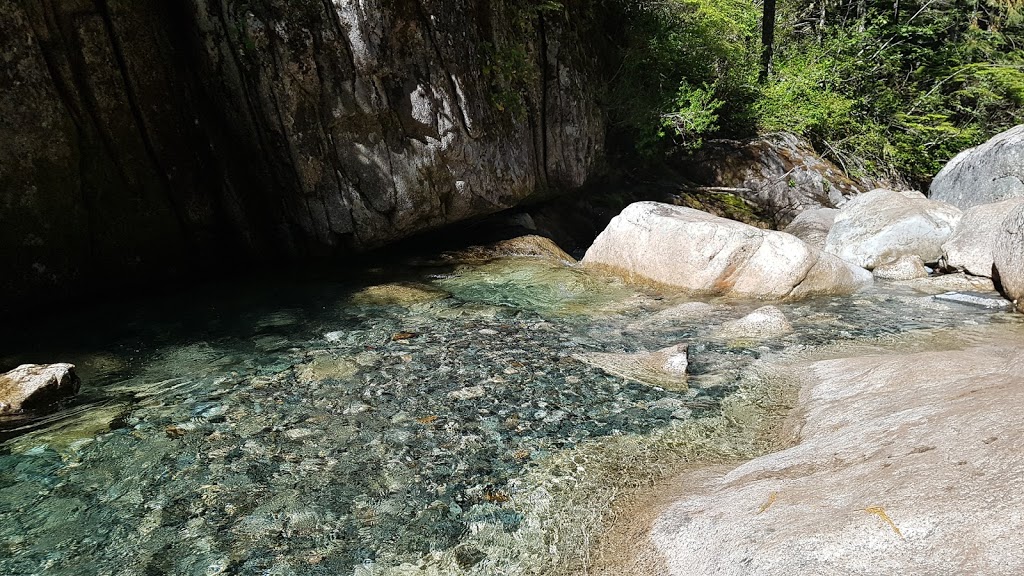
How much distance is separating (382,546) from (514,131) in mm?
7337

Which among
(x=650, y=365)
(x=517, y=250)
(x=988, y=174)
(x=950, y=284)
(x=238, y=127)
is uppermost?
(x=238, y=127)

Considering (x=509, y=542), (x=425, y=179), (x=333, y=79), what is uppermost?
(x=333, y=79)

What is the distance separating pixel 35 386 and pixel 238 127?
4.03m

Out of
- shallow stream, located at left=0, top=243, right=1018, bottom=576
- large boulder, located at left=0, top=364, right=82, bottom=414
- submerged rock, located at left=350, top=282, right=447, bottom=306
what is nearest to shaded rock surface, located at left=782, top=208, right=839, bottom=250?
shallow stream, located at left=0, top=243, right=1018, bottom=576

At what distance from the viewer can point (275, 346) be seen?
563 centimetres

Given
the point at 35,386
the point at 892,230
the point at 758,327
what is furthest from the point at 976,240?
the point at 35,386

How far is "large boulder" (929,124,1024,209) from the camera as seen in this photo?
9.80 m

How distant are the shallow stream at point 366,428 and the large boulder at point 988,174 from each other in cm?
474

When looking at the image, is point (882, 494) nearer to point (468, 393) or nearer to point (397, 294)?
point (468, 393)

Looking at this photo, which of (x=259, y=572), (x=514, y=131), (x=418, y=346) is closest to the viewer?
(x=259, y=572)

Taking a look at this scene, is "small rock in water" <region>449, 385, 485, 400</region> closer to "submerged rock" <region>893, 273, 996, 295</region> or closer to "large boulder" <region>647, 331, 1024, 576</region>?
"large boulder" <region>647, 331, 1024, 576</region>

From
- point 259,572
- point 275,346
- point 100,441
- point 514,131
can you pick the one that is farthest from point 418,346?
point 514,131

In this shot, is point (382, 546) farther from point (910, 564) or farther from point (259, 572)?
point (910, 564)

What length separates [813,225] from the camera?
10922 mm
